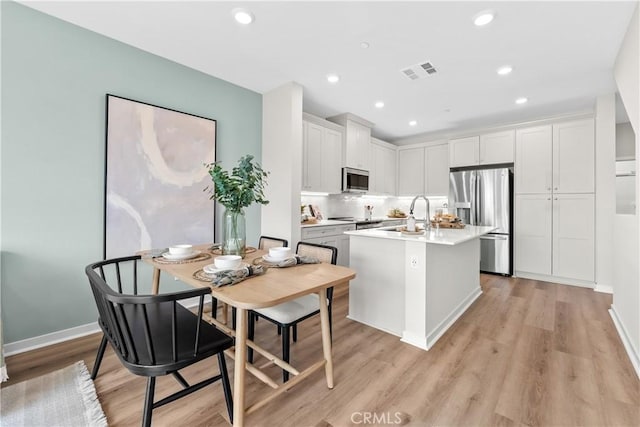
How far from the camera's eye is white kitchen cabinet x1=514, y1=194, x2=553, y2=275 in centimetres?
419

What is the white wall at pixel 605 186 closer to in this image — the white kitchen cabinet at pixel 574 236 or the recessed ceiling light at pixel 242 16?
the white kitchen cabinet at pixel 574 236

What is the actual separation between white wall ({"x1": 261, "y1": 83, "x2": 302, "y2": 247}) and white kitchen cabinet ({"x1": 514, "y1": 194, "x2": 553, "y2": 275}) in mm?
3589

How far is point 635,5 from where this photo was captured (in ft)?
6.49

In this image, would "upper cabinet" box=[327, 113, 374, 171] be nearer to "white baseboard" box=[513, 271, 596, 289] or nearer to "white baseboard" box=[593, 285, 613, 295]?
"white baseboard" box=[513, 271, 596, 289]

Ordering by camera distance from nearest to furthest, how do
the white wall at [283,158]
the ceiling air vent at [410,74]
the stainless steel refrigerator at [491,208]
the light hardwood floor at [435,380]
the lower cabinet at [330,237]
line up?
the light hardwood floor at [435,380], the ceiling air vent at [410,74], the white wall at [283,158], the lower cabinet at [330,237], the stainless steel refrigerator at [491,208]

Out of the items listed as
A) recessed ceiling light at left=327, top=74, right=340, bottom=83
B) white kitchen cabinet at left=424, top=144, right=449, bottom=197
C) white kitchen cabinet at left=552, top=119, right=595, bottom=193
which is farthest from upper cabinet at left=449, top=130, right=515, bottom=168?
recessed ceiling light at left=327, top=74, right=340, bottom=83

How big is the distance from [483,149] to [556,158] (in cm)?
99

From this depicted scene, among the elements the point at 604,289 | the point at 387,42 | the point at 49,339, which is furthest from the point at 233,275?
the point at 604,289

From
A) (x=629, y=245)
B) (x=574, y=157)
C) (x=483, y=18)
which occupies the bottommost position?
(x=629, y=245)

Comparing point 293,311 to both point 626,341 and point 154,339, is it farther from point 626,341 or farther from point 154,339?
point 626,341

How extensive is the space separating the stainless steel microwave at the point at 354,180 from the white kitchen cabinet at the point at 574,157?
9.28ft

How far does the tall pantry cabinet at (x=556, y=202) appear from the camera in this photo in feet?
12.8

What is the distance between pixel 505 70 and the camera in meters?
2.96

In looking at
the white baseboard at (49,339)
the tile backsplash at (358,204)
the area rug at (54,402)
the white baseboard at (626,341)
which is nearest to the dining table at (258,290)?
the area rug at (54,402)
